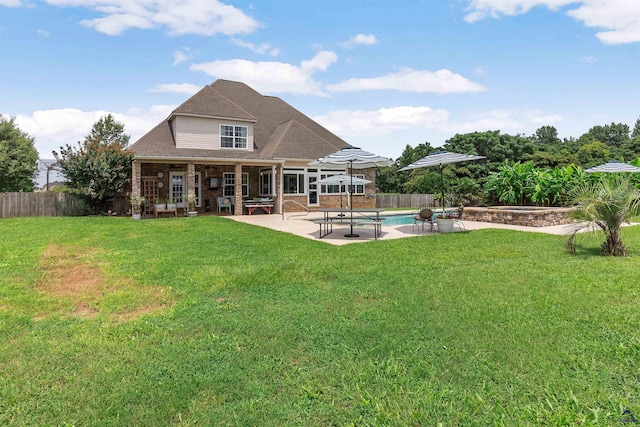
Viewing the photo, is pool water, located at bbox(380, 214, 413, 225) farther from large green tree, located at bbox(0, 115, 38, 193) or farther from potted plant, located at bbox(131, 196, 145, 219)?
large green tree, located at bbox(0, 115, 38, 193)

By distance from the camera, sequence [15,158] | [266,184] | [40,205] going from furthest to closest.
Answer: [15,158] < [266,184] < [40,205]

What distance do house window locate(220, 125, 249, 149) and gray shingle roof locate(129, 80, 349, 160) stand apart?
0.57m

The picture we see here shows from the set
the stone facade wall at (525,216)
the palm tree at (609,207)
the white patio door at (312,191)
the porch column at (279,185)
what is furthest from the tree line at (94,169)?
the palm tree at (609,207)

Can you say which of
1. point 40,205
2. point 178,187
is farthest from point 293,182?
point 40,205

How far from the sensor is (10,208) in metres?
17.5

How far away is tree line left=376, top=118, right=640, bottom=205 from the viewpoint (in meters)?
18.9

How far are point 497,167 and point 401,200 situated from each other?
40.4ft

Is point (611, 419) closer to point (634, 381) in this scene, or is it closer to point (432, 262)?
point (634, 381)

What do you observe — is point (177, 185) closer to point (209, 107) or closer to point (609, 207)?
point (209, 107)

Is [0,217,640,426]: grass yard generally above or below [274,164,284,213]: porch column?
below

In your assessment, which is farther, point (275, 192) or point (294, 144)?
point (294, 144)

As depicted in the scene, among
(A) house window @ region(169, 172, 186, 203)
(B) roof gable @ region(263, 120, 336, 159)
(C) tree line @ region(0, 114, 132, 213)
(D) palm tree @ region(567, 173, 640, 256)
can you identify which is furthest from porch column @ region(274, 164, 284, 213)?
(D) palm tree @ region(567, 173, 640, 256)

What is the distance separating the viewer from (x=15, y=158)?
95.2 feet

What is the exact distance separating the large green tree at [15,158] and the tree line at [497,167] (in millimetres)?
32951
